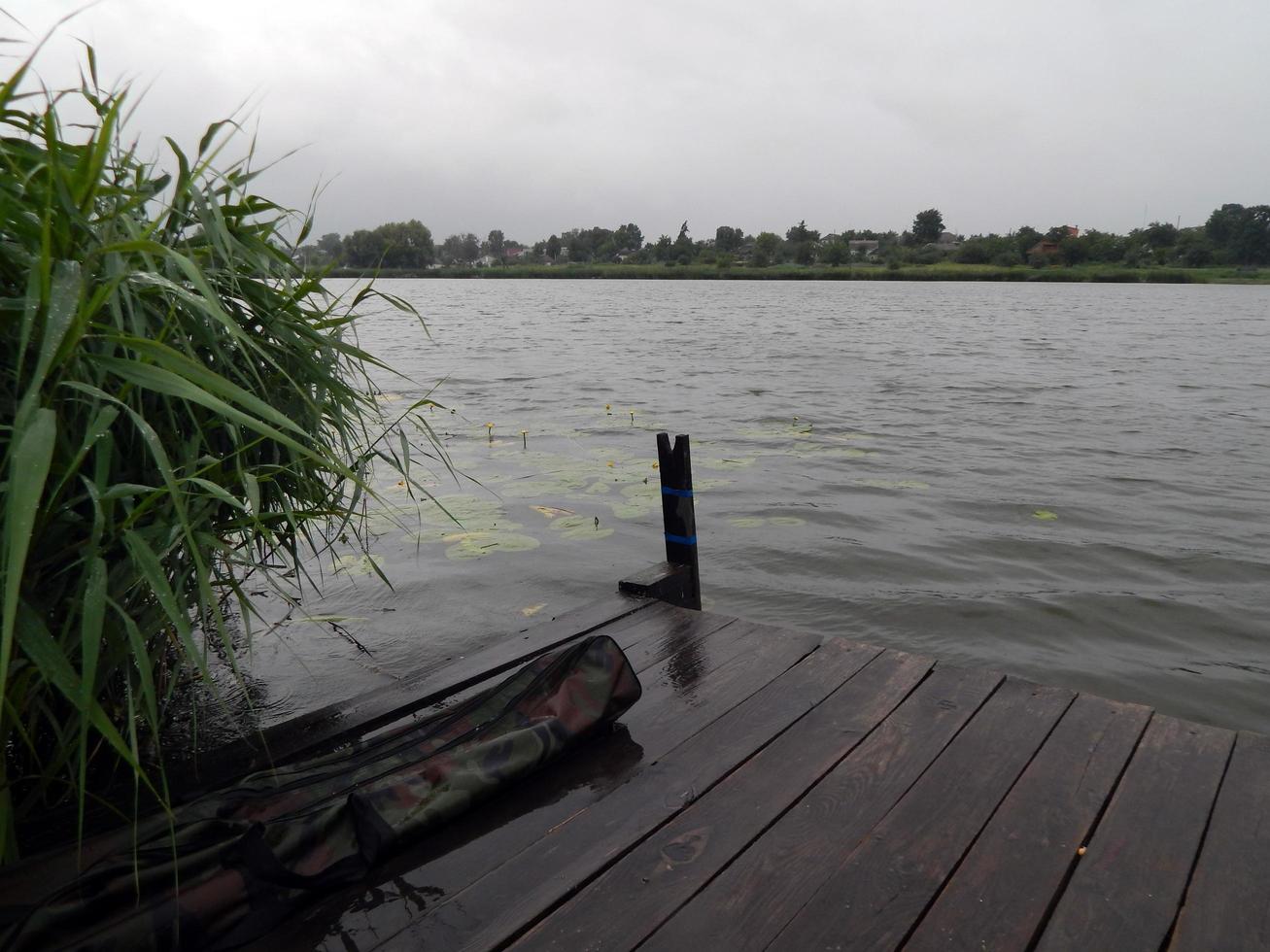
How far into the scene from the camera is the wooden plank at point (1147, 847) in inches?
73.6

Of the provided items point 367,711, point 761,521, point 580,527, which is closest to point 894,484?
point 761,521

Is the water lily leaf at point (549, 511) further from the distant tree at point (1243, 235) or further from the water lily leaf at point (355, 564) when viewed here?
the distant tree at point (1243, 235)

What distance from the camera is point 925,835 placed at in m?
2.18

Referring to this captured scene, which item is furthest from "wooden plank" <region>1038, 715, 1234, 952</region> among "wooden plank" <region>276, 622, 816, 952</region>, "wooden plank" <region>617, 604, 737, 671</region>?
"wooden plank" <region>617, 604, 737, 671</region>

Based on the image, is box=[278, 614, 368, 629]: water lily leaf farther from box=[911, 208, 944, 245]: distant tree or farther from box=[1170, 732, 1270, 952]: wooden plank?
box=[911, 208, 944, 245]: distant tree

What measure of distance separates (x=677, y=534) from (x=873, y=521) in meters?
3.60

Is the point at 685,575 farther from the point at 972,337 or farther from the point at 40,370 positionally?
the point at 972,337

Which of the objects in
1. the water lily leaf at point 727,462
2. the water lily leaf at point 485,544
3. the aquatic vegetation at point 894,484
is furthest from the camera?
the water lily leaf at point 727,462

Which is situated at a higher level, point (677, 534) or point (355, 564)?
point (677, 534)

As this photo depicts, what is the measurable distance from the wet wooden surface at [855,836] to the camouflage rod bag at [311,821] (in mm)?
77

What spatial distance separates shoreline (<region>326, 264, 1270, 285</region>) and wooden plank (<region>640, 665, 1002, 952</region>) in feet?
206

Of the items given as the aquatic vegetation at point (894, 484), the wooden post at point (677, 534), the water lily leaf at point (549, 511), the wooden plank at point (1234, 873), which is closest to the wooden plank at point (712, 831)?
the wooden plank at point (1234, 873)

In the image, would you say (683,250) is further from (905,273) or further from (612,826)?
(612,826)

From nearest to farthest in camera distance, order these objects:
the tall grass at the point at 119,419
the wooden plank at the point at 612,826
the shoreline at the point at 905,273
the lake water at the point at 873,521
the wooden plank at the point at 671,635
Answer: the tall grass at the point at 119,419 → the wooden plank at the point at 612,826 → the wooden plank at the point at 671,635 → the lake water at the point at 873,521 → the shoreline at the point at 905,273
